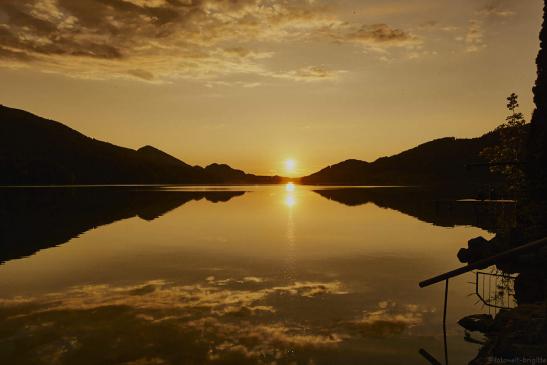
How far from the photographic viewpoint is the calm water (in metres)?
15.4

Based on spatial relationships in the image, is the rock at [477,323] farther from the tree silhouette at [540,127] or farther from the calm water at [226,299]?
the tree silhouette at [540,127]

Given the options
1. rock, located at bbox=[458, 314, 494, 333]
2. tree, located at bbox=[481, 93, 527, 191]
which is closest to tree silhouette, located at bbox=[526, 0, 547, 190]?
tree, located at bbox=[481, 93, 527, 191]

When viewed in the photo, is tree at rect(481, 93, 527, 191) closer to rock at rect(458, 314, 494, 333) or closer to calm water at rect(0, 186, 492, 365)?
calm water at rect(0, 186, 492, 365)

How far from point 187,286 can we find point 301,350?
1056 centimetres

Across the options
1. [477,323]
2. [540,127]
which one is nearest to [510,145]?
[540,127]

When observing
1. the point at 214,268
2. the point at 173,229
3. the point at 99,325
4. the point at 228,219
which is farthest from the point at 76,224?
the point at 99,325

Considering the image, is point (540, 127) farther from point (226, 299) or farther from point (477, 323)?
point (226, 299)

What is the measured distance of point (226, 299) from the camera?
2178 cm

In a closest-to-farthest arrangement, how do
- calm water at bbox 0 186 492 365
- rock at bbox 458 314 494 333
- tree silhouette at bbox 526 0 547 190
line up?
calm water at bbox 0 186 492 365 < rock at bbox 458 314 494 333 < tree silhouette at bbox 526 0 547 190

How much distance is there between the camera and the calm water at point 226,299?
15.4 meters

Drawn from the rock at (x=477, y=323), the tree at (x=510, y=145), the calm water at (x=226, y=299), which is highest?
the tree at (x=510, y=145)

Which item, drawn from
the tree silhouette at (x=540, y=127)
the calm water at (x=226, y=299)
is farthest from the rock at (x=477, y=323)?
the tree silhouette at (x=540, y=127)

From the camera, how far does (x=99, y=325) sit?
58.1 ft

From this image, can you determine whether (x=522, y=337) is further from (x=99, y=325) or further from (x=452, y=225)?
(x=452, y=225)
